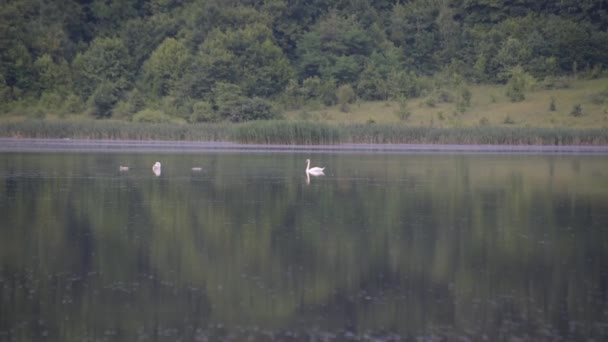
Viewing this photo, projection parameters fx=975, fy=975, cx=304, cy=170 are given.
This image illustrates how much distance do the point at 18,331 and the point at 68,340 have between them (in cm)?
68

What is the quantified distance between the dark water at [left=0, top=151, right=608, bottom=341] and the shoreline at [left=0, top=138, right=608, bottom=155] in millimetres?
20277

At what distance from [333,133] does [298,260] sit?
39675 mm

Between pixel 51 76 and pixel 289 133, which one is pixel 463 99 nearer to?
pixel 289 133

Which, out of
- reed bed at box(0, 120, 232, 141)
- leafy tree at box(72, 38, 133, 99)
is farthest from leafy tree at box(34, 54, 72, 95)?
reed bed at box(0, 120, 232, 141)

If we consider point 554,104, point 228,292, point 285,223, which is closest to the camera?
point 228,292

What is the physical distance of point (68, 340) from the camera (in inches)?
426

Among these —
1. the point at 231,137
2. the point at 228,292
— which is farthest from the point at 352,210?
the point at 231,137

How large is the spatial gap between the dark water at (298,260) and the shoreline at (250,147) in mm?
20277

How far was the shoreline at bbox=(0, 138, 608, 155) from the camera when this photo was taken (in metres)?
49.7

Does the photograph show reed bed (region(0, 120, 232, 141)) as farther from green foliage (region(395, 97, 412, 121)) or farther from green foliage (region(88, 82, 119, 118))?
green foliage (region(395, 97, 412, 121))

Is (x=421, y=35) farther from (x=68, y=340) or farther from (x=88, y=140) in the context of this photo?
(x=68, y=340)

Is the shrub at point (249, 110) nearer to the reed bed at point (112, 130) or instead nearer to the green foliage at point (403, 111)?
the reed bed at point (112, 130)

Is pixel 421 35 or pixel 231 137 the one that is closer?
pixel 231 137

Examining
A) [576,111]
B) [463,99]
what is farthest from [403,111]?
[576,111]
